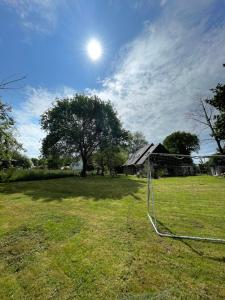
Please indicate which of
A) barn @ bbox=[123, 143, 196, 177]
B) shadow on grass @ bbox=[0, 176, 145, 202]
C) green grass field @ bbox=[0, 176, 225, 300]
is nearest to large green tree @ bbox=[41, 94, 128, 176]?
barn @ bbox=[123, 143, 196, 177]

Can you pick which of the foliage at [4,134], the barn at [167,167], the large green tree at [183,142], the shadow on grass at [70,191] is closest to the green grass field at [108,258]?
the foliage at [4,134]

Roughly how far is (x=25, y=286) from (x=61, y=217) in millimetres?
4545

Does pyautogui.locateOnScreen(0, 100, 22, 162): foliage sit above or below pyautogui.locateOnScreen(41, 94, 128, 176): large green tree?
below

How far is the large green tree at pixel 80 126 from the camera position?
111 feet

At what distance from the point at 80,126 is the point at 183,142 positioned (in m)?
41.0

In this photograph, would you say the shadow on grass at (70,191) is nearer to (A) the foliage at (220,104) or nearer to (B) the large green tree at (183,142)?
(A) the foliage at (220,104)

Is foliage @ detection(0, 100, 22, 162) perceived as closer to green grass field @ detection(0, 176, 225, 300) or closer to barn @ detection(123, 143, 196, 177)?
green grass field @ detection(0, 176, 225, 300)

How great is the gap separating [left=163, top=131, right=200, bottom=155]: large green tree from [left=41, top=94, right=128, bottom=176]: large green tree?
111 ft

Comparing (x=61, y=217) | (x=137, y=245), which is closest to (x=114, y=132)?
(x=61, y=217)

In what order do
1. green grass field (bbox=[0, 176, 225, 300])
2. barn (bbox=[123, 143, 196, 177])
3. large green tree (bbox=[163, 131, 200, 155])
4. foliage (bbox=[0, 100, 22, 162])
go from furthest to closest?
large green tree (bbox=[163, 131, 200, 155]), barn (bbox=[123, 143, 196, 177]), foliage (bbox=[0, 100, 22, 162]), green grass field (bbox=[0, 176, 225, 300])

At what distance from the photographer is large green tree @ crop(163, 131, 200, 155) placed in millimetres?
65562

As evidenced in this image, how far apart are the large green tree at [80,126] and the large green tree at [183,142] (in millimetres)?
33730

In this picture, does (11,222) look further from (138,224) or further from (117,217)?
(138,224)

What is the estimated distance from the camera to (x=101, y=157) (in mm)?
41344
